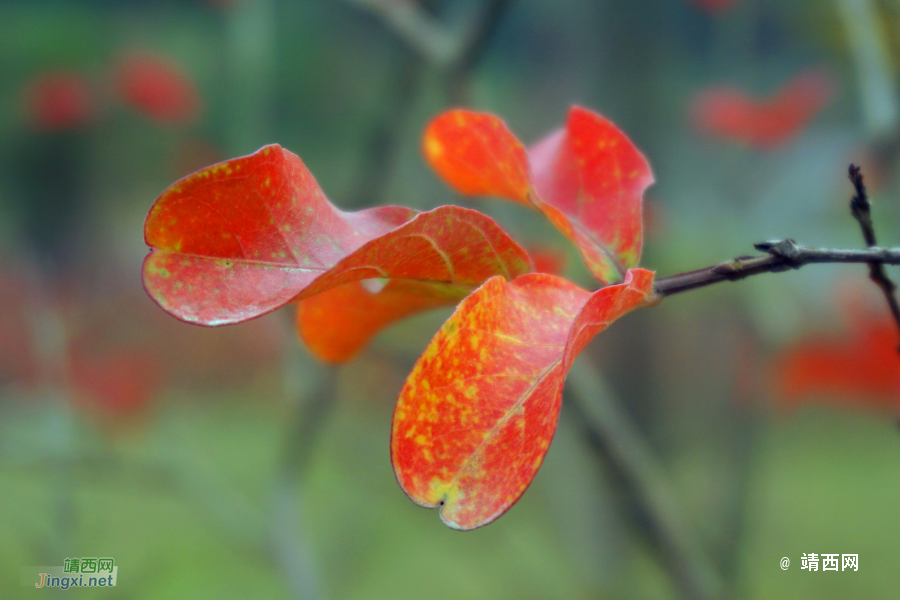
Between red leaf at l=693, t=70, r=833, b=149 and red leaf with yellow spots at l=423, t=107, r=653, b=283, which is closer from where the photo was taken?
red leaf with yellow spots at l=423, t=107, r=653, b=283

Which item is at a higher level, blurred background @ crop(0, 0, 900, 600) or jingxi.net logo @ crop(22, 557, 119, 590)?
blurred background @ crop(0, 0, 900, 600)

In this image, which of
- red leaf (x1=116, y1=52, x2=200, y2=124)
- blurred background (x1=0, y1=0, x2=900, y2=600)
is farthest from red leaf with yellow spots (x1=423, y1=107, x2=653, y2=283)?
red leaf (x1=116, y1=52, x2=200, y2=124)

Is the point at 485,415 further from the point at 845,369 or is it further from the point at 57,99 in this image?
the point at 57,99

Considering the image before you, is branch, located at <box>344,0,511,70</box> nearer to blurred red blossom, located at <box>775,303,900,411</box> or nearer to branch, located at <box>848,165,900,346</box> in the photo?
branch, located at <box>848,165,900,346</box>

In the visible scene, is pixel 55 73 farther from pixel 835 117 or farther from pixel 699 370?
pixel 835 117

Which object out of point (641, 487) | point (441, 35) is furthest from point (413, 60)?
point (641, 487)

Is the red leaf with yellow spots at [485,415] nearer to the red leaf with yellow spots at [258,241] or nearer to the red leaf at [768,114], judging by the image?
the red leaf with yellow spots at [258,241]
